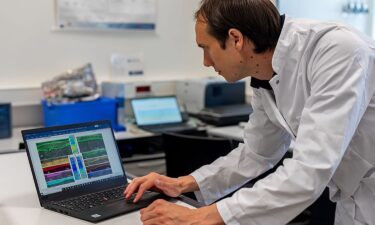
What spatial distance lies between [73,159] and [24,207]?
19cm

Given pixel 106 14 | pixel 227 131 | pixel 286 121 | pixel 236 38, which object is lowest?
pixel 227 131

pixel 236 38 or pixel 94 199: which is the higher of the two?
pixel 236 38

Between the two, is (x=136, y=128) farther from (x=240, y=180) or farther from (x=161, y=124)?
(x=240, y=180)

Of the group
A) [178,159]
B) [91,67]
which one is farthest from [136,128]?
[178,159]

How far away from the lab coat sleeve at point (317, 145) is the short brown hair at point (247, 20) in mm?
181

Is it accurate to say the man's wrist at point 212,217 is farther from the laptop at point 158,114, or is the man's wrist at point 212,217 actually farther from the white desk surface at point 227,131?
the laptop at point 158,114

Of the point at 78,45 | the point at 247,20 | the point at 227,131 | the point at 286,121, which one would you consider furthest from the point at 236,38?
the point at 78,45

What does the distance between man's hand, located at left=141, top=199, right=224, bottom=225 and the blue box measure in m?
1.70

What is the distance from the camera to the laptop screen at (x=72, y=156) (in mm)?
1324

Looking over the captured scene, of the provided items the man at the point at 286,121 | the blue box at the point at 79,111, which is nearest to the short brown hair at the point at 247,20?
the man at the point at 286,121


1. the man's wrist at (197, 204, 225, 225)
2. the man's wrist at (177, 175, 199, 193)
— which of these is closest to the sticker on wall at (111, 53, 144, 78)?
the man's wrist at (177, 175, 199, 193)

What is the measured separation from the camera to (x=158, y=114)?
10.1 feet

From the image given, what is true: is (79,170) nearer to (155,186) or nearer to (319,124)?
(155,186)

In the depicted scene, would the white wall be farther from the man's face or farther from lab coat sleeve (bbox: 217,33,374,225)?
lab coat sleeve (bbox: 217,33,374,225)
